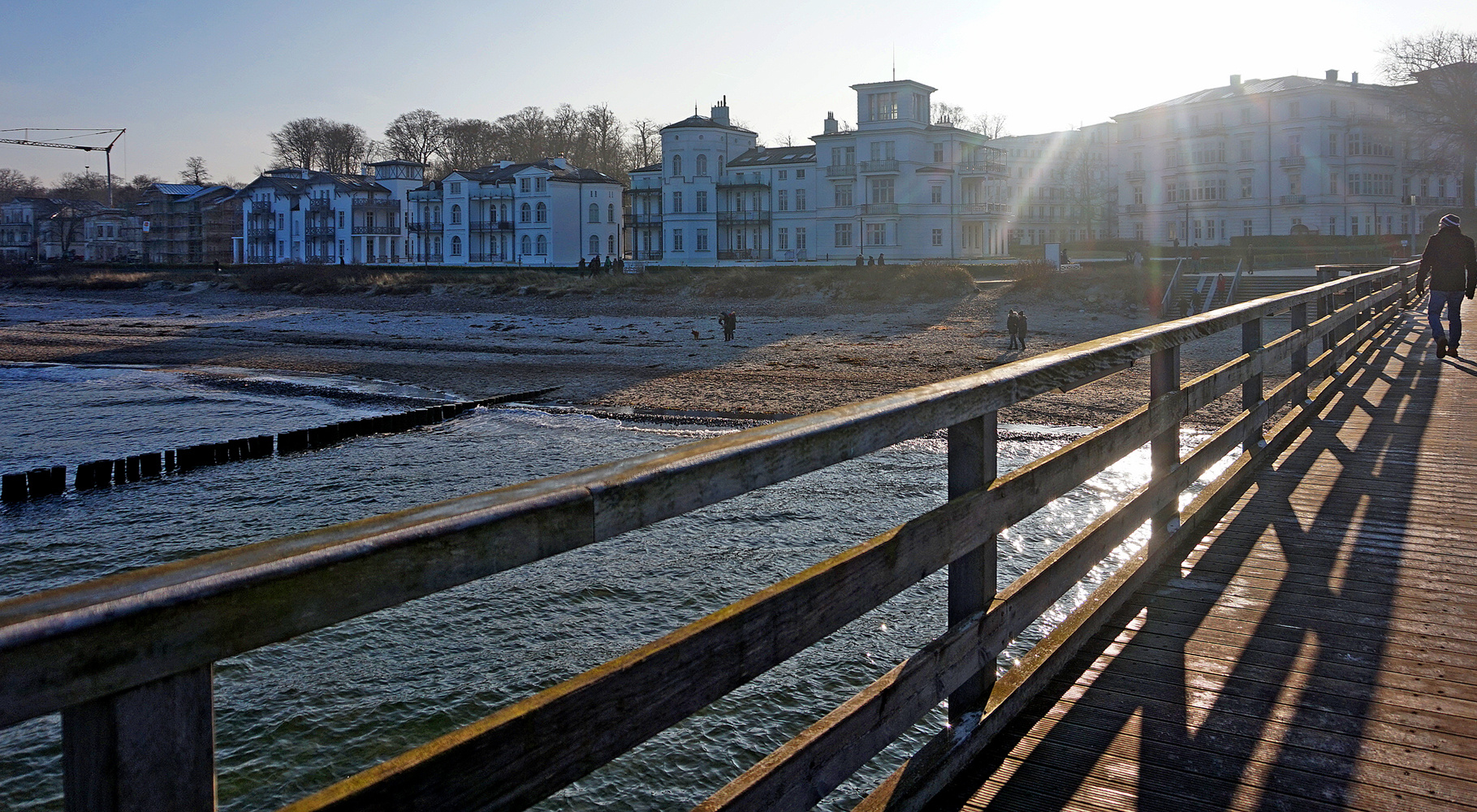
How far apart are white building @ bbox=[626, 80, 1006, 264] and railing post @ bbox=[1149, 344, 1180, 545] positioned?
59.6 meters

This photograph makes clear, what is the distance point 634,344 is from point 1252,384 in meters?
30.3

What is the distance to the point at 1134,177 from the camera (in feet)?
275

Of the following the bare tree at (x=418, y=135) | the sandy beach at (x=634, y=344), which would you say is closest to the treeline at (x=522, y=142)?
the bare tree at (x=418, y=135)

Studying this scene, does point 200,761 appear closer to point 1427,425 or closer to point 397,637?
point 397,637

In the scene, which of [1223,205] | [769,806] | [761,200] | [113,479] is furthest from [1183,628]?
[1223,205]

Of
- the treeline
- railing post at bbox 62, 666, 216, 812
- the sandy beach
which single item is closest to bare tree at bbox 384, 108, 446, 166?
the treeline

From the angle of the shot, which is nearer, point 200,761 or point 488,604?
point 200,761

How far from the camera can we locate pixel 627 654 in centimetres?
192

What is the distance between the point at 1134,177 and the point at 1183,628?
85977mm

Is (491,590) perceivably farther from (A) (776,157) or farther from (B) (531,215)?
(B) (531,215)

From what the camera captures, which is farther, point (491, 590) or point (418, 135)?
point (418, 135)

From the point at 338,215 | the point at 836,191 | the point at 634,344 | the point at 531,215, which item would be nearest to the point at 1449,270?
the point at 634,344

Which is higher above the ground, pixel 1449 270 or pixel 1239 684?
pixel 1449 270

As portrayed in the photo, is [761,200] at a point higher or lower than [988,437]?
higher
